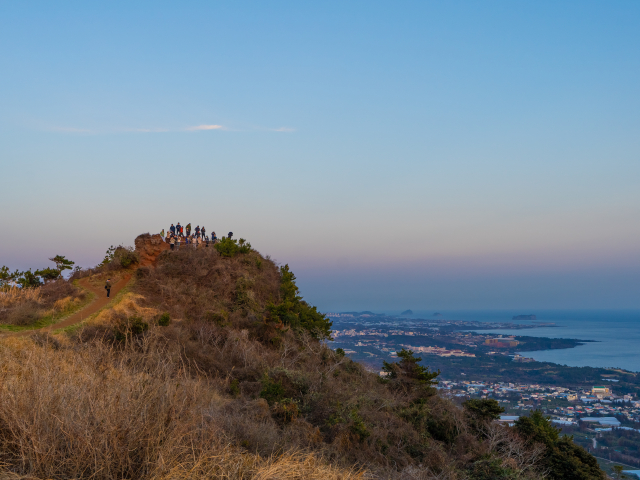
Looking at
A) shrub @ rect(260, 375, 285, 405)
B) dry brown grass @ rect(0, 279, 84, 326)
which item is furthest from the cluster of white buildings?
dry brown grass @ rect(0, 279, 84, 326)

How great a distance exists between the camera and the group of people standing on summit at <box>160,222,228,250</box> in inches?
1069

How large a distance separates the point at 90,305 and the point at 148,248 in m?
6.76

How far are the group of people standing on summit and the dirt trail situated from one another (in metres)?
5.34

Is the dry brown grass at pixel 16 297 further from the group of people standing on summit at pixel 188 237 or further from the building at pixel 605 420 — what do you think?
the building at pixel 605 420

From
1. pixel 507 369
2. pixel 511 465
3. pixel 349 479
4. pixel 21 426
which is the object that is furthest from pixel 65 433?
pixel 507 369

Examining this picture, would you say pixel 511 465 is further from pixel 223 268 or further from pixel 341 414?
pixel 223 268

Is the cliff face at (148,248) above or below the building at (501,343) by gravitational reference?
above

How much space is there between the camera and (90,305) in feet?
60.2

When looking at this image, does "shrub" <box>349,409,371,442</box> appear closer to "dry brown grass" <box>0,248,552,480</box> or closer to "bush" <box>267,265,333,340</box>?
"dry brown grass" <box>0,248,552,480</box>

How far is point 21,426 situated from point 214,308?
1607 centimetres

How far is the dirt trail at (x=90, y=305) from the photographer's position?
14984mm

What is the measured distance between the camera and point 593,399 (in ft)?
134

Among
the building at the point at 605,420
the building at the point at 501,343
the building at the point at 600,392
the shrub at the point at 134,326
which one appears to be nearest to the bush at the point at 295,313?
the shrub at the point at 134,326

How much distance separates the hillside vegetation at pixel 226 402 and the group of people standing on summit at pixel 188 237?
2.48 m
